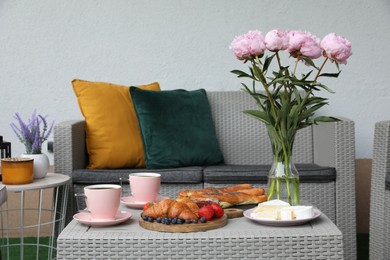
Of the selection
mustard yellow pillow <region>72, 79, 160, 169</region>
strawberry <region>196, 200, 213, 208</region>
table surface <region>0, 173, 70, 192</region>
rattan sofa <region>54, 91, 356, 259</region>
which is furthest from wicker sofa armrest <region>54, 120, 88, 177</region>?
strawberry <region>196, 200, 213, 208</region>

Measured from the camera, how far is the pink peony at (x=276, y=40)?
1979 millimetres

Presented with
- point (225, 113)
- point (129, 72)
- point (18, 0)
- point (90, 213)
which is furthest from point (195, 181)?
point (18, 0)

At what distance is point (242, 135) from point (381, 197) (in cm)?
97

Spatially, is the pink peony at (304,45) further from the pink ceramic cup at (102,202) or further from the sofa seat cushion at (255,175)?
the sofa seat cushion at (255,175)

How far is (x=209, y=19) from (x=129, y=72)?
552 mm

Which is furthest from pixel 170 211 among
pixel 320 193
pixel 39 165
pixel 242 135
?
pixel 242 135

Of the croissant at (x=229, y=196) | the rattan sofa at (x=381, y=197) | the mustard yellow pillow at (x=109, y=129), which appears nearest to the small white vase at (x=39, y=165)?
the mustard yellow pillow at (x=109, y=129)

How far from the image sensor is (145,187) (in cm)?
211

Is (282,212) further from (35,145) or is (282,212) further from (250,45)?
(35,145)

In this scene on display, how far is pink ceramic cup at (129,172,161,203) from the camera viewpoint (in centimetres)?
210

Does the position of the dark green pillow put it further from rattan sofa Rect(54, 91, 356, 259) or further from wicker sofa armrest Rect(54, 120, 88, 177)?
wicker sofa armrest Rect(54, 120, 88, 177)

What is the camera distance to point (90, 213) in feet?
6.27

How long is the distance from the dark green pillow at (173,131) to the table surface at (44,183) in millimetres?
664

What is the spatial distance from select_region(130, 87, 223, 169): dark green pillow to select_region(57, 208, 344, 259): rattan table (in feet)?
5.49
